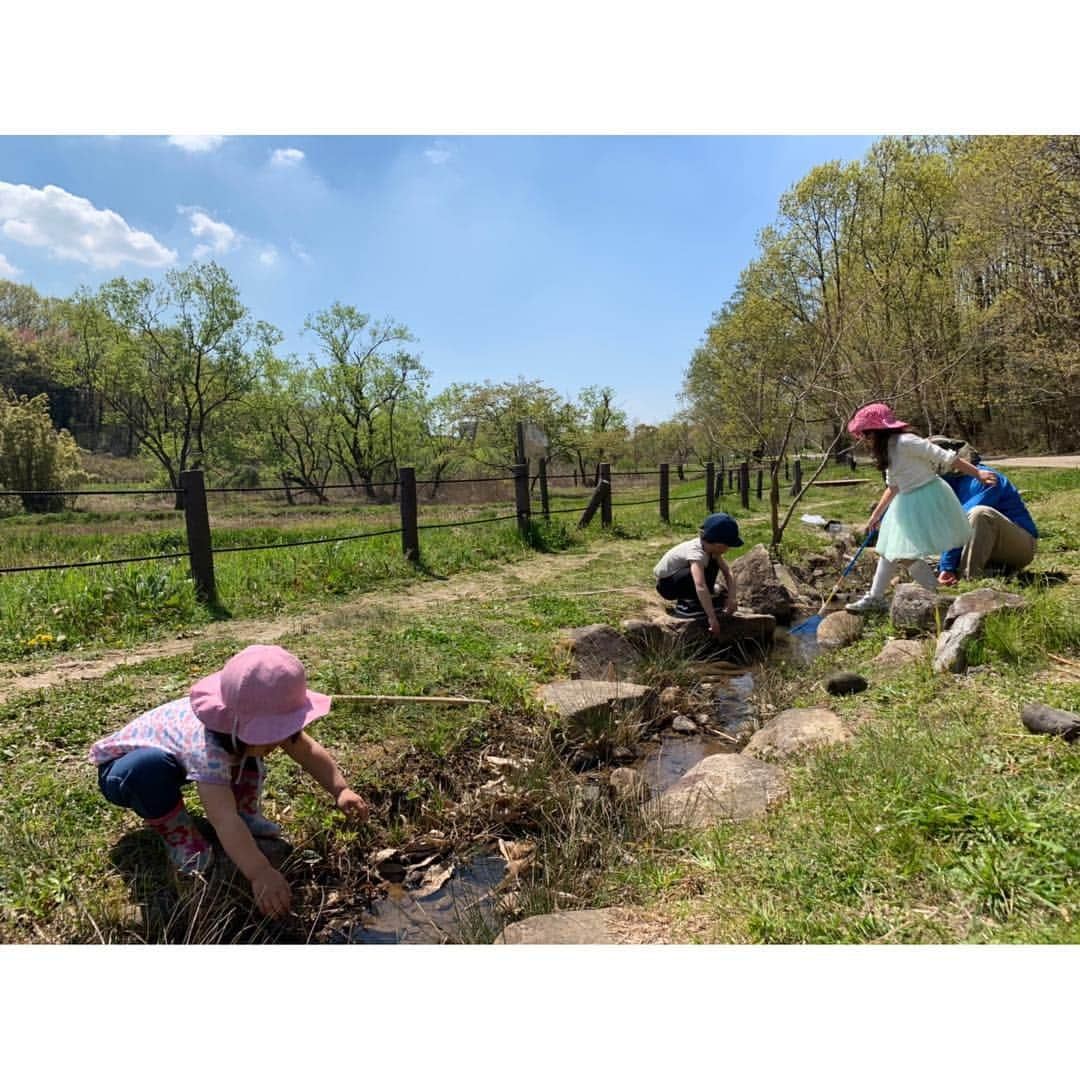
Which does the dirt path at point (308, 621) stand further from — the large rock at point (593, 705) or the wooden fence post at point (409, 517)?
the large rock at point (593, 705)

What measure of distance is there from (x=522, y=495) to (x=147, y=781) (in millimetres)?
8014

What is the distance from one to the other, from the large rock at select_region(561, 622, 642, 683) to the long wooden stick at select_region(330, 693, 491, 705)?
1.08m

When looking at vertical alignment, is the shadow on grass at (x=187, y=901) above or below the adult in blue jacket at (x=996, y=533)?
below

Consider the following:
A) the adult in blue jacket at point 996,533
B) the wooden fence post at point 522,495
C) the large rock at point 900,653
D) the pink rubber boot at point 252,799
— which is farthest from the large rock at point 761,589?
the pink rubber boot at point 252,799

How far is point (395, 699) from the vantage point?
3.79 m

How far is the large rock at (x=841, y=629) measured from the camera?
209 inches

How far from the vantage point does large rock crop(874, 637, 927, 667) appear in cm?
406

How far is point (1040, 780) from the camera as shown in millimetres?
2172

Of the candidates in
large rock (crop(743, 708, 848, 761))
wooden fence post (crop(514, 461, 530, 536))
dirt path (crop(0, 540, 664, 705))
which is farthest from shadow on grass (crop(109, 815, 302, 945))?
wooden fence post (crop(514, 461, 530, 536))

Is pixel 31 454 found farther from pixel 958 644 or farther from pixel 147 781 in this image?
pixel 958 644

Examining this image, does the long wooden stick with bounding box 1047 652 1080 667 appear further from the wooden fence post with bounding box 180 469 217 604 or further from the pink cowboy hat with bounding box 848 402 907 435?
the wooden fence post with bounding box 180 469 217 604

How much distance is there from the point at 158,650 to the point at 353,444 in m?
31.3

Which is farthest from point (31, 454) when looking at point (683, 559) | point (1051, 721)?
point (1051, 721)

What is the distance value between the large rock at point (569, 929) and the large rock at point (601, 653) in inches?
99.9
